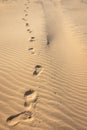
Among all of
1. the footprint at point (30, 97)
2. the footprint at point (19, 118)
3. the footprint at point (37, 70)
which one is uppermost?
the footprint at point (37, 70)

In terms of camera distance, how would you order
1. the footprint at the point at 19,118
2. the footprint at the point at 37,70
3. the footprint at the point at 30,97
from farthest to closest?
the footprint at the point at 37,70, the footprint at the point at 30,97, the footprint at the point at 19,118

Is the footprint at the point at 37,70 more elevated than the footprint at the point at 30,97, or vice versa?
the footprint at the point at 37,70

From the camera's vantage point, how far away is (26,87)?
400 cm

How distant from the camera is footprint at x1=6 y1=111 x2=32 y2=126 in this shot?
10.0 ft

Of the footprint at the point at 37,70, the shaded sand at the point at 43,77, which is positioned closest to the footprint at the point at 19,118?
the shaded sand at the point at 43,77

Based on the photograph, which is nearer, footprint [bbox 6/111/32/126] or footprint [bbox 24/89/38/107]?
footprint [bbox 6/111/32/126]

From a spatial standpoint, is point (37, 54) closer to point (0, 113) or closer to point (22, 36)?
point (22, 36)

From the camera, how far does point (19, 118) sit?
314cm

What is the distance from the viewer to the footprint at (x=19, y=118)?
306 cm

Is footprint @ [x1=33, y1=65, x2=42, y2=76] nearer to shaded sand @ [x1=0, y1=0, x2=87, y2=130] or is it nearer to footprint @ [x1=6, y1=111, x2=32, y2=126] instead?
shaded sand @ [x1=0, y1=0, x2=87, y2=130]

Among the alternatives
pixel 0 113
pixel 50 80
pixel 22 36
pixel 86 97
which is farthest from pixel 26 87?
pixel 22 36

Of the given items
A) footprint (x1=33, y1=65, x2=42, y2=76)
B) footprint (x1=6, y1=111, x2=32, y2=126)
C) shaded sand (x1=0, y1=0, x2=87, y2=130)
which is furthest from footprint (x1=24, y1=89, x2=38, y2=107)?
footprint (x1=33, y1=65, x2=42, y2=76)

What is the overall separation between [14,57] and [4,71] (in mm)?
823

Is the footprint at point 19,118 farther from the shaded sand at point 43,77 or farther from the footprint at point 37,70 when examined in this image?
the footprint at point 37,70
